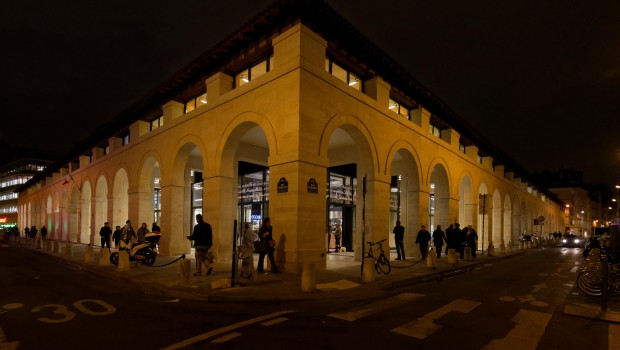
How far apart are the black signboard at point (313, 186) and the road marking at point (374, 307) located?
4.49 metres

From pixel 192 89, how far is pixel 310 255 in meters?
10.6

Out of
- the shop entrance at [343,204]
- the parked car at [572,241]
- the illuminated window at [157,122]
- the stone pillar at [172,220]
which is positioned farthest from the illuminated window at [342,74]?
the parked car at [572,241]

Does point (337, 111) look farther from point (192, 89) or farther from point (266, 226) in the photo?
point (192, 89)

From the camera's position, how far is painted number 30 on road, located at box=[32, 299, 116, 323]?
22.1 ft

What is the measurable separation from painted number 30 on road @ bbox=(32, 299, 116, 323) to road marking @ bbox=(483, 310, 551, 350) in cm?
698

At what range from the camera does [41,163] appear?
3346 inches

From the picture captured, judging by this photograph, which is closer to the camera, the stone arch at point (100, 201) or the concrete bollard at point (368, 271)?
the concrete bollard at point (368, 271)

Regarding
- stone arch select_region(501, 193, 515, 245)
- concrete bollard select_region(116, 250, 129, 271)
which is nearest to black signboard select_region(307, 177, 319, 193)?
concrete bollard select_region(116, 250, 129, 271)

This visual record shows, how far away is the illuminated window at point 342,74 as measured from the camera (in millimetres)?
14281

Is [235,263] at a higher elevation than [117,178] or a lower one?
lower

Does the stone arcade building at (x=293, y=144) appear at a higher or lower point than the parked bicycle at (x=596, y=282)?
higher

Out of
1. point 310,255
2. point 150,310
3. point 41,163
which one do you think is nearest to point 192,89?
point 310,255

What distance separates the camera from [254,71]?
14.8 meters

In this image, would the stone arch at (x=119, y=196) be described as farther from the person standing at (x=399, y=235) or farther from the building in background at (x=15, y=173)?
the building in background at (x=15, y=173)
